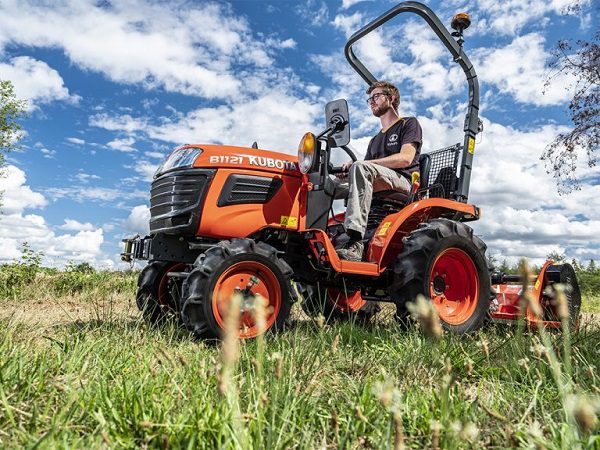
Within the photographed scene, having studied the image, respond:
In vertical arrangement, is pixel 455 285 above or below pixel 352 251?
below

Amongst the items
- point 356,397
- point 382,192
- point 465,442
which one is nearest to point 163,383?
point 356,397

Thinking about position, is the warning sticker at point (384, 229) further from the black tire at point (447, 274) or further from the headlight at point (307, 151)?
the headlight at point (307, 151)

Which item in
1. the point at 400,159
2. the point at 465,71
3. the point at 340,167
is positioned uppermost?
the point at 465,71

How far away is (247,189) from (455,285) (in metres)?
1.95

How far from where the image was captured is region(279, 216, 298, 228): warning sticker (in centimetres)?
416

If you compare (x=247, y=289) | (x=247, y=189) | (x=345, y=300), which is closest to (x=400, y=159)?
(x=247, y=189)

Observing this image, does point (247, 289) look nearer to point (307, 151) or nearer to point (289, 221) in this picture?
point (289, 221)

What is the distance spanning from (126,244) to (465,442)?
3.58m

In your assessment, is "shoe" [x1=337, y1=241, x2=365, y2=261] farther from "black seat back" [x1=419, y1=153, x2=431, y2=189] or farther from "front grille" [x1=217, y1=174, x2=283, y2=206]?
"black seat back" [x1=419, y1=153, x2=431, y2=189]

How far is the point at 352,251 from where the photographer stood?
4.26 metres

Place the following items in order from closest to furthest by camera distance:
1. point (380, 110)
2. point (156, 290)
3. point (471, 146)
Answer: point (156, 290) < point (471, 146) < point (380, 110)

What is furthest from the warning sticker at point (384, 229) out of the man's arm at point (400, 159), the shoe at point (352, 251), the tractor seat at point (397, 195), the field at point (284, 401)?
the field at point (284, 401)

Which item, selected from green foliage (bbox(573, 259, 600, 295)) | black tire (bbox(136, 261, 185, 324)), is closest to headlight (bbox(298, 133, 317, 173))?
black tire (bbox(136, 261, 185, 324))

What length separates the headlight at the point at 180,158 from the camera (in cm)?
408
